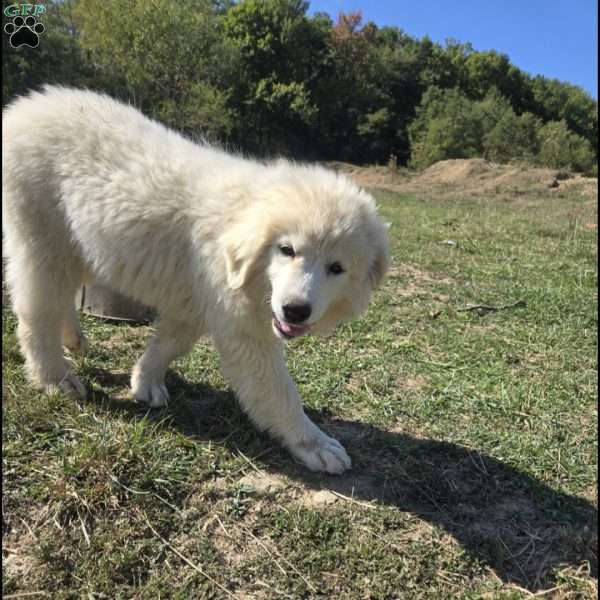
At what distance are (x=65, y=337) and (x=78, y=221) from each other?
1.12m

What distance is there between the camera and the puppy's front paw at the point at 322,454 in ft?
9.90

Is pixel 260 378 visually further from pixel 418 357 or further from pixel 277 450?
pixel 418 357

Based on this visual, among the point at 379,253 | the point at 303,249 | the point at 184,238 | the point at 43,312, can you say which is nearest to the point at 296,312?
the point at 303,249

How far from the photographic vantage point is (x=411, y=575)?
8.04ft

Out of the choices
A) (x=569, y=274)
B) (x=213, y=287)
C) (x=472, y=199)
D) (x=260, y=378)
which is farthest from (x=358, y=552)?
(x=472, y=199)

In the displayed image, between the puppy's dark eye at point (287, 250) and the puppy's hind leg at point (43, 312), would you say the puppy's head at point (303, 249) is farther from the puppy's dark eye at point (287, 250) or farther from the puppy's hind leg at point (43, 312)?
the puppy's hind leg at point (43, 312)

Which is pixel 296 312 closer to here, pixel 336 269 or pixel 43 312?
pixel 336 269

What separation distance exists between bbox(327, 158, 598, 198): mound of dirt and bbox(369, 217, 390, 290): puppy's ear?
15787mm

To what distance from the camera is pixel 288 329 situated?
2.72m

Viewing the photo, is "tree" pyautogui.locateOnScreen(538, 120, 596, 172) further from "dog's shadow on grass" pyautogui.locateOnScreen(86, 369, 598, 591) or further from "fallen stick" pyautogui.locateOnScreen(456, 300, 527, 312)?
"dog's shadow on grass" pyautogui.locateOnScreen(86, 369, 598, 591)

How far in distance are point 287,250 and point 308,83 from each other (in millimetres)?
36891

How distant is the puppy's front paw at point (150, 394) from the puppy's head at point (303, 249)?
0.98 metres

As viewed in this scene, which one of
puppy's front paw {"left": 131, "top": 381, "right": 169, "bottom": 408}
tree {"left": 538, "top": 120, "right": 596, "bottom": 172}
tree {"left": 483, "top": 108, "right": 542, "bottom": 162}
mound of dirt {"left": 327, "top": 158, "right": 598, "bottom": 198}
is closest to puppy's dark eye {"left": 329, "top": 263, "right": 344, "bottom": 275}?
puppy's front paw {"left": 131, "top": 381, "right": 169, "bottom": 408}

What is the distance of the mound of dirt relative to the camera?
18.3 meters
